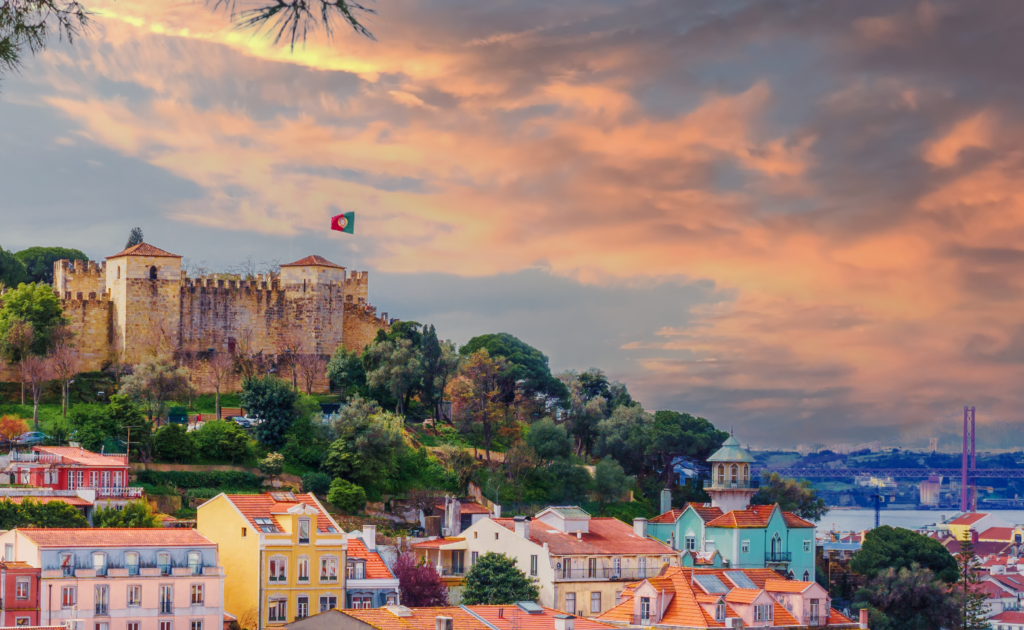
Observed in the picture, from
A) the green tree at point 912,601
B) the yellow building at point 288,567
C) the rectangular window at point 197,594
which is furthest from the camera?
the green tree at point 912,601

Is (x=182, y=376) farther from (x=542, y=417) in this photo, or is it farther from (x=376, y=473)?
(x=542, y=417)

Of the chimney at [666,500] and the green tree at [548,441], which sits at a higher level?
the green tree at [548,441]

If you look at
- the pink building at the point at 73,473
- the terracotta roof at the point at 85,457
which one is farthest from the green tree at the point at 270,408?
the pink building at the point at 73,473

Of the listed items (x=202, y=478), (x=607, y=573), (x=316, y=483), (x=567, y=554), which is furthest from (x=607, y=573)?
(x=202, y=478)

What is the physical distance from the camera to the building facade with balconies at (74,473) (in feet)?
178

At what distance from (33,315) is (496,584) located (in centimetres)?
3077

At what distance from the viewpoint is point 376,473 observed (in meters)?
62.1

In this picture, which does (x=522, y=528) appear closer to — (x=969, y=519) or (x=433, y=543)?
(x=433, y=543)

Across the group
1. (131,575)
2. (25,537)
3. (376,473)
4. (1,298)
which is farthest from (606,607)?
(1,298)

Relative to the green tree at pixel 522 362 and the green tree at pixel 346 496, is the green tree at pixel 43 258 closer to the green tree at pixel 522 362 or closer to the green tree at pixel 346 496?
the green tree at pixel 522 362

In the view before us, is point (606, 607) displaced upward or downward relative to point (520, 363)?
downward

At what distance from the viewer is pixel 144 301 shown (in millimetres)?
71875

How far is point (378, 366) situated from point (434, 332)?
13.6 ft

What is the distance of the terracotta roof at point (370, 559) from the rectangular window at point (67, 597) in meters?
10.2
